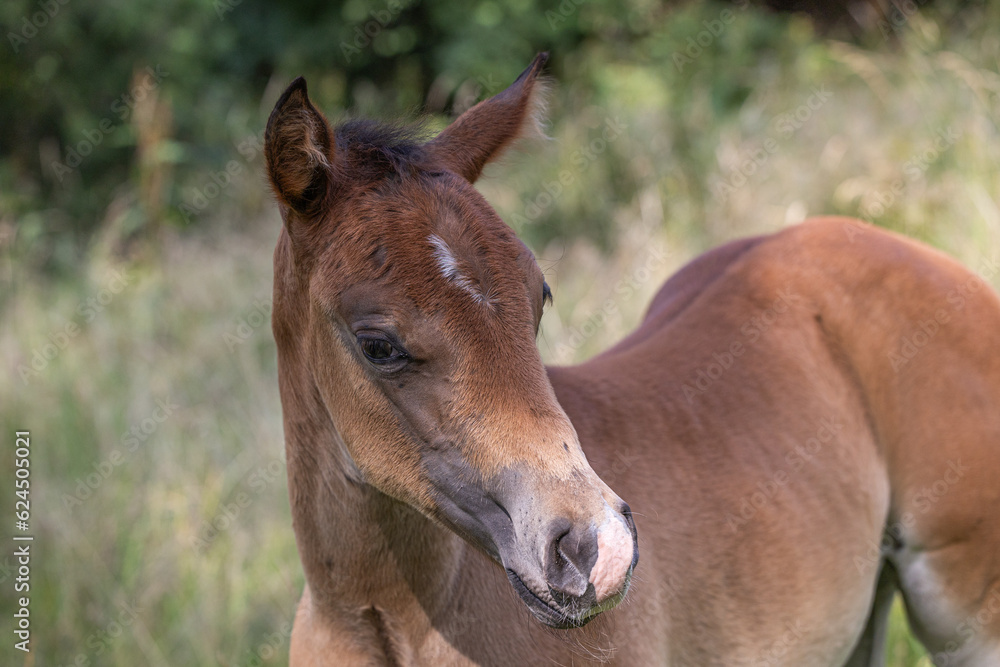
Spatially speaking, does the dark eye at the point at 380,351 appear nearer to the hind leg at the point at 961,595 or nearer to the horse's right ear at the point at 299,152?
the horse's right ear at the point at 299,152

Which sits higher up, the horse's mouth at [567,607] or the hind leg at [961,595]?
the horse's mouth at [567,607]

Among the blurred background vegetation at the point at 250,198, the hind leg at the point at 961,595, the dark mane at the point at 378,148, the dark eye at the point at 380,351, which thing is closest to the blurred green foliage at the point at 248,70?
the blurred background vegetation at the point at 250,198

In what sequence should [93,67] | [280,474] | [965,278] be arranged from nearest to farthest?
Answer: [965,278], [280,474], [93,67]

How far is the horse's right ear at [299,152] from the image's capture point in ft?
6.55

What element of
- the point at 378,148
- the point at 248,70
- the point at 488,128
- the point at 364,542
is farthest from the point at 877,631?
the point at 248,70

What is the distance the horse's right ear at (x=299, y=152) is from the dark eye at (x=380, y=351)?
0.41m

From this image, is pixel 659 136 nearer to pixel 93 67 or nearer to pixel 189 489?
pixel 189 489

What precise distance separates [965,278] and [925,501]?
88cm

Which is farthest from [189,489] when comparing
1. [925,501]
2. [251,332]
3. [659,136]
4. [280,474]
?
[659,136]

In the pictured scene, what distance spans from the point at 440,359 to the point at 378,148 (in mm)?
637

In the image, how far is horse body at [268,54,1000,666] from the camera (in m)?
1.87

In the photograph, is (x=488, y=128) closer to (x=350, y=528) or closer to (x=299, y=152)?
(x=299, y=152)

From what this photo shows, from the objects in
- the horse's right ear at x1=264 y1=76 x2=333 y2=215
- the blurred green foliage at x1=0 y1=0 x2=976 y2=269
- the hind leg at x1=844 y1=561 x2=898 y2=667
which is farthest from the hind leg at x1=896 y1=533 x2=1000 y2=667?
the blurred green foliage at x1=0 y1=0 x2=976 y2=269

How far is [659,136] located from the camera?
28.0 ft
